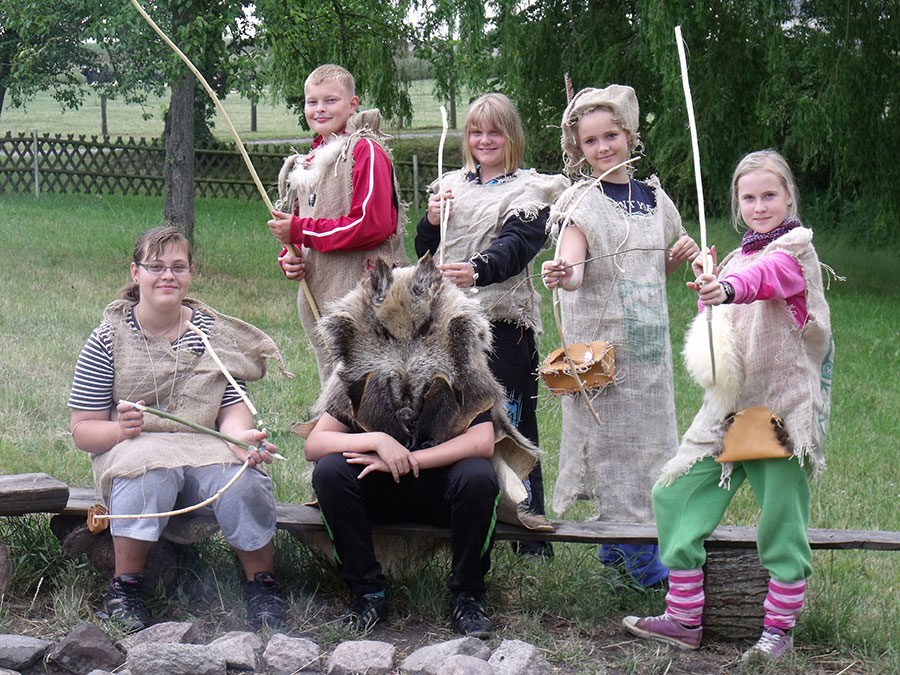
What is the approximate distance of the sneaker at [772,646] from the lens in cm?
297

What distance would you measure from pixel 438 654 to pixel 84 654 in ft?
3.17

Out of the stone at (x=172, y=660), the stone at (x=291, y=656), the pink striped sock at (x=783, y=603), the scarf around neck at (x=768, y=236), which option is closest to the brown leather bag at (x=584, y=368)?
the scarf around neck at (x=768, y=236)

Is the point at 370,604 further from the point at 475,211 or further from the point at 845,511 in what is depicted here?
the point at 845,511

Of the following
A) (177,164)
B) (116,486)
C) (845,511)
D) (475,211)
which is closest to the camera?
(116,486)

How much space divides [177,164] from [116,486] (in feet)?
24.9

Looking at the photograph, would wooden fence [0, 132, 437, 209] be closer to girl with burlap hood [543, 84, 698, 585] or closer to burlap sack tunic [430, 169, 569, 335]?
burlap sack tunic [430, 169, 569, 335]

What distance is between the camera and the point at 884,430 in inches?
240

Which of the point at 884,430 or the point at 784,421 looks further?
the point at 884,430

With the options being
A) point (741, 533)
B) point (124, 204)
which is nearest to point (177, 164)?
point (124, 204)

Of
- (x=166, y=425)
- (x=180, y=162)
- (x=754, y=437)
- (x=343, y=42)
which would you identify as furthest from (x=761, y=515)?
(x=180, y=162)

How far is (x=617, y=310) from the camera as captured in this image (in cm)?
333

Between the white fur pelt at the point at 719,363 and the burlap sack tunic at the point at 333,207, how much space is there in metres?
1.24

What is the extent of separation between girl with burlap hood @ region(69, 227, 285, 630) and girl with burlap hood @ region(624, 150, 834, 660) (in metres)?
1.25

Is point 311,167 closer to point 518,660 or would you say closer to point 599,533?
point 599,533
